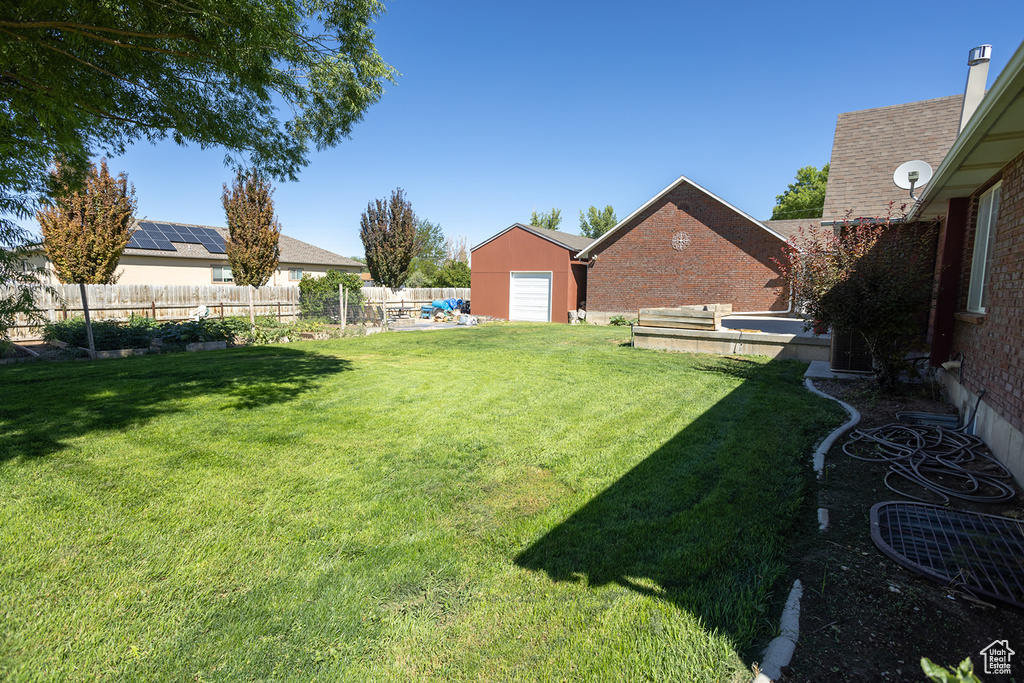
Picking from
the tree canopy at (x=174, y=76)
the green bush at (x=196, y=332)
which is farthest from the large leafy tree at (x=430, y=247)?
the tree canopy at (x=174, y=76)

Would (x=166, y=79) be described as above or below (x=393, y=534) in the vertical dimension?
above

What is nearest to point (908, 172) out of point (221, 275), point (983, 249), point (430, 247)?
point (983, 249)

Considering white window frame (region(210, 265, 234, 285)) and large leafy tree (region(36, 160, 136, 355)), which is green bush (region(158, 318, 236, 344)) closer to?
large leafy tree (region(36, 160, 136, 355))

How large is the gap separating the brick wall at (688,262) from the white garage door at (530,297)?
88.3 inches

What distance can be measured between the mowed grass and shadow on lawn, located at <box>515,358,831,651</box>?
0.06 ft

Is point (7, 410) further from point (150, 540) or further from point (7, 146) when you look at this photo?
point (150, 540)

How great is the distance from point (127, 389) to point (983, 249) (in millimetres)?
12095

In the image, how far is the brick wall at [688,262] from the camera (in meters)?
19.3

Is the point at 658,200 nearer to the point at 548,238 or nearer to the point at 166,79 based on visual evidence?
the point at 548,238

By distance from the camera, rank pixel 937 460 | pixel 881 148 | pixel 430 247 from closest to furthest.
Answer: pixel 937 460
pixel 881 148
pixel 430 247

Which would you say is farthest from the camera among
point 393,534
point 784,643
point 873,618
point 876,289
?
point 876,289

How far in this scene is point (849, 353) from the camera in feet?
28.7

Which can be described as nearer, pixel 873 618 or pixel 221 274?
pixel 873 618

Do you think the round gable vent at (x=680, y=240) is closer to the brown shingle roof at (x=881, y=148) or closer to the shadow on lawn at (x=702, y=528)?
the brown shingle roof at (x=881, y=148)
